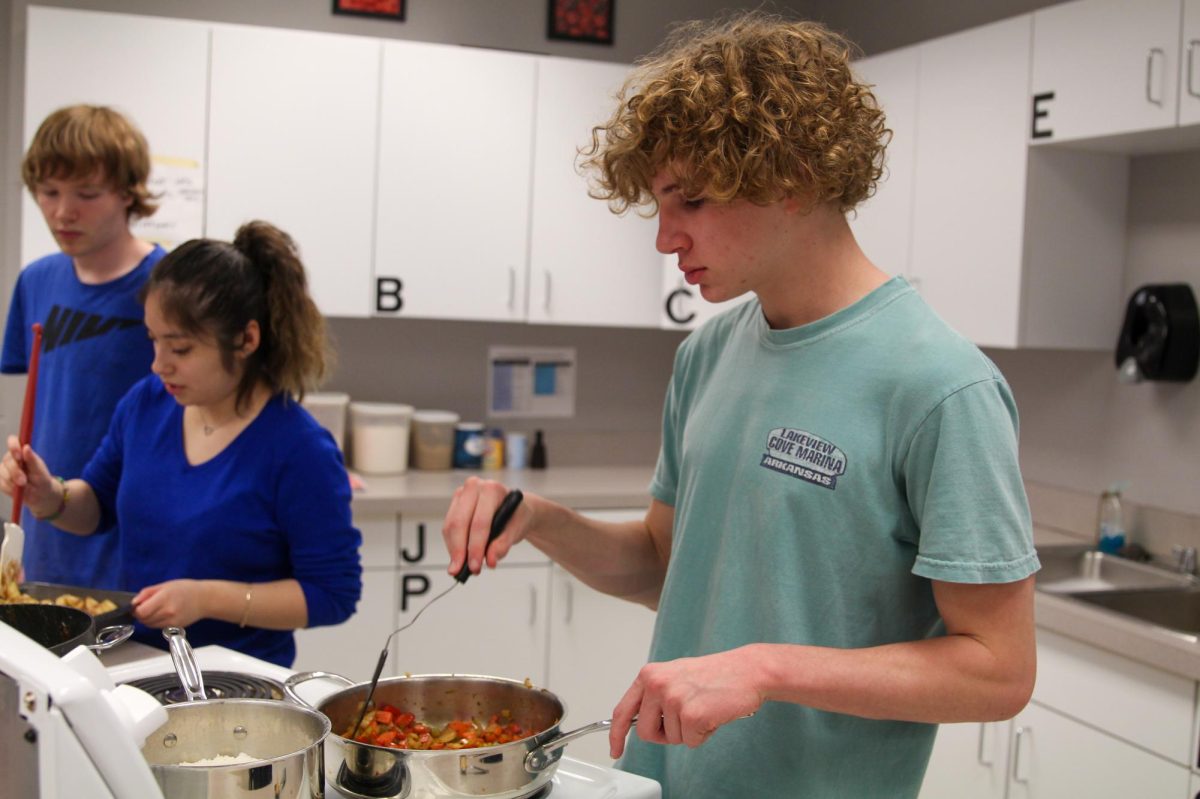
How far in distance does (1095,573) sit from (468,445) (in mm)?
1850

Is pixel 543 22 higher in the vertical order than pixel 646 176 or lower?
higher

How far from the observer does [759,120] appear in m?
1.21

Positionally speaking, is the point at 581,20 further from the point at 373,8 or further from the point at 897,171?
the point at 897,171

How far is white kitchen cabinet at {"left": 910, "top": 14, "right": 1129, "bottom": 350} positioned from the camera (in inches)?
112

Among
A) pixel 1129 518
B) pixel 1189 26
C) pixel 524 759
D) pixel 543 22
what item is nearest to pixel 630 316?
pixel 543 22

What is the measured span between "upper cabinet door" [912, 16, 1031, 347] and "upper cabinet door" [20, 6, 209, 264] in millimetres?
1935

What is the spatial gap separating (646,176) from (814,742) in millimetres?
647

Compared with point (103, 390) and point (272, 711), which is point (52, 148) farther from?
point (272, 711)

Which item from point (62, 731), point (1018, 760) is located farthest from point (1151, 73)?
point (62, 731)

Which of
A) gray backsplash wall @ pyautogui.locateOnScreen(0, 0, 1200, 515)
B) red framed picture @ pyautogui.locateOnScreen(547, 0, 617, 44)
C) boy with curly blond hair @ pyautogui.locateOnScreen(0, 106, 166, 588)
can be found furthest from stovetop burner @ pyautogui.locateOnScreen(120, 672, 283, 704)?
red framed picture @ pyautogui.locateOnScreen(547, 0, 617, 44)

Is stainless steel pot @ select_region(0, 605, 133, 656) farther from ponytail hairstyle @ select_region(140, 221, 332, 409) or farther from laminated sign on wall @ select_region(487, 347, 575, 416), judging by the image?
laminated sign on wall @ select_region(487, 347, 575, 416)

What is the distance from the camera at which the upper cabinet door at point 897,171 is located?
3172 millimetres

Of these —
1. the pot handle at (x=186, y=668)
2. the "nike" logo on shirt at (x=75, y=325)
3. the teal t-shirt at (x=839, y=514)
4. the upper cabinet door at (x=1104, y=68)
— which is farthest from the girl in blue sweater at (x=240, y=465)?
the upper cabinet door at (x=1104, y=68)

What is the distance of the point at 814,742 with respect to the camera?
4.18 feet
